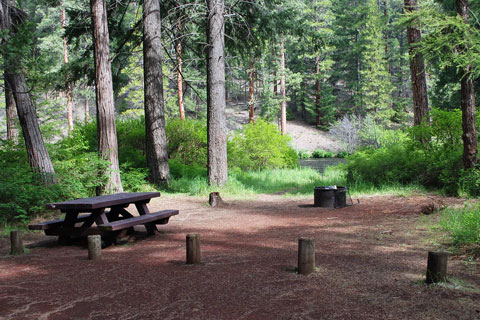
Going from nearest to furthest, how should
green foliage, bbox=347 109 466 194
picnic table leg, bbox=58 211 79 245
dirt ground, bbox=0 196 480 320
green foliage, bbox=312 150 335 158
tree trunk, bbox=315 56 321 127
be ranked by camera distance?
dirt ground, bbox=0 196 480 320 < picnic table leg, bbox=58 211 79 245 < green foliage, bbox=347 109 466 194 < green foliage, bbox=312 150 335 158 < tree trunk, bbox=315 56 321 127

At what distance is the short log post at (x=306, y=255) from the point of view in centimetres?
443

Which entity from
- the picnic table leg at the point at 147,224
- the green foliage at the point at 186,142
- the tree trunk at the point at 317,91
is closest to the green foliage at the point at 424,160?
the green foliage at the point at 186,142

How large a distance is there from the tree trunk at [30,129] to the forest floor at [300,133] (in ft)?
88.2

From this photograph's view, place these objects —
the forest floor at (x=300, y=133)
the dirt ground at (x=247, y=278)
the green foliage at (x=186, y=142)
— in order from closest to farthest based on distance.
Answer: the dirt ground at (x=247, y=278)
the green foliage at (x=186, y=142)
the forest floor at (x=300, y=133)

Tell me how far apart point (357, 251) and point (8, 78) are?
28.9 ft

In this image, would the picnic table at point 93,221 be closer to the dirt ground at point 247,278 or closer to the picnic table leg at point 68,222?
the picnic table leg at point 68,222

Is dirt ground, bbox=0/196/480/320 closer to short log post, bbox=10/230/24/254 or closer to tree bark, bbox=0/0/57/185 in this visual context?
short log post, bbox=10/230/24/254

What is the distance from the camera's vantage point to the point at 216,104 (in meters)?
12.6

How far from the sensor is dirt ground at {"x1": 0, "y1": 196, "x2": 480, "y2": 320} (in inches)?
140

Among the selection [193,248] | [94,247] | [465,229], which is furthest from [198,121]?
[465,229]

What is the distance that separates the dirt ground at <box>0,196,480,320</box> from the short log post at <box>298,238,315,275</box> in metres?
0.11

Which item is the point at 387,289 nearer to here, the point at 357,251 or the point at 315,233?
the point at 357,251

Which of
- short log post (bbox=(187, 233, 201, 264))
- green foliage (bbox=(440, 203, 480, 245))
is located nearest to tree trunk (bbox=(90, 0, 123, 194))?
short log post (bbox=(187, 233, 201, 264))

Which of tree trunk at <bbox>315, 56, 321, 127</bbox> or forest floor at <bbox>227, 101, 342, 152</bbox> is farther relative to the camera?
tree trunk at <bbox>315, 56, 321, 127</bbox>
